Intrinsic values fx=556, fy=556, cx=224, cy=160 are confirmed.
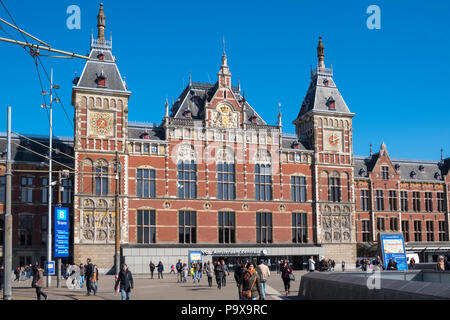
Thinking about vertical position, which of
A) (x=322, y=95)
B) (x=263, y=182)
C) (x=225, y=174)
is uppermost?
(x=322, y=95)

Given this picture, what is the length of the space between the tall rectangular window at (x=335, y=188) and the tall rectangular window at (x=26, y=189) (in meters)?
27.0

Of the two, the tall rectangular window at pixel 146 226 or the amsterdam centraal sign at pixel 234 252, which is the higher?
the tall rectangular window at pixel 146 226

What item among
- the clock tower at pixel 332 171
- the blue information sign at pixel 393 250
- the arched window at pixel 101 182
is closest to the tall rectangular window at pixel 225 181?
the clock tower at pixel 332 171

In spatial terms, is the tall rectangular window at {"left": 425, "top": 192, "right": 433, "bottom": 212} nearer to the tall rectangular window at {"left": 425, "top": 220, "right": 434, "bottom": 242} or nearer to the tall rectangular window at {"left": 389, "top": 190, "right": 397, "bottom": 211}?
the tall rectangular window at {"left": 425, "top": 220, "right": 434, "bottom": 242}

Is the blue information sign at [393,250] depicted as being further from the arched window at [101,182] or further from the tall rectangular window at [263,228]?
the arched window at [101,182]

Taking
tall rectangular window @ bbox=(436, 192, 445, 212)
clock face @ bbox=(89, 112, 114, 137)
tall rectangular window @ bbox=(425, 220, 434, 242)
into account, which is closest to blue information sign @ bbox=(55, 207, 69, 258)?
clock face @ bbox=(89, 112, 114, 137)

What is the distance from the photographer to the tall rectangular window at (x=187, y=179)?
48469 mm

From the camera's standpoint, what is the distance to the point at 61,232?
100ft

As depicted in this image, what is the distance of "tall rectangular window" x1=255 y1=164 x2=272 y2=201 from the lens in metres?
51.0

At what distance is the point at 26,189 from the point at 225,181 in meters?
17.0

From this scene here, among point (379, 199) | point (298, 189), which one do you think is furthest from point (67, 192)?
point (379, 199)

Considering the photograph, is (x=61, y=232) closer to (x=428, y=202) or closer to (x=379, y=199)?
(x=379, y=199)

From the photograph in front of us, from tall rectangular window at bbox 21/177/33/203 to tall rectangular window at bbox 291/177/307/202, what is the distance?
23.2m
